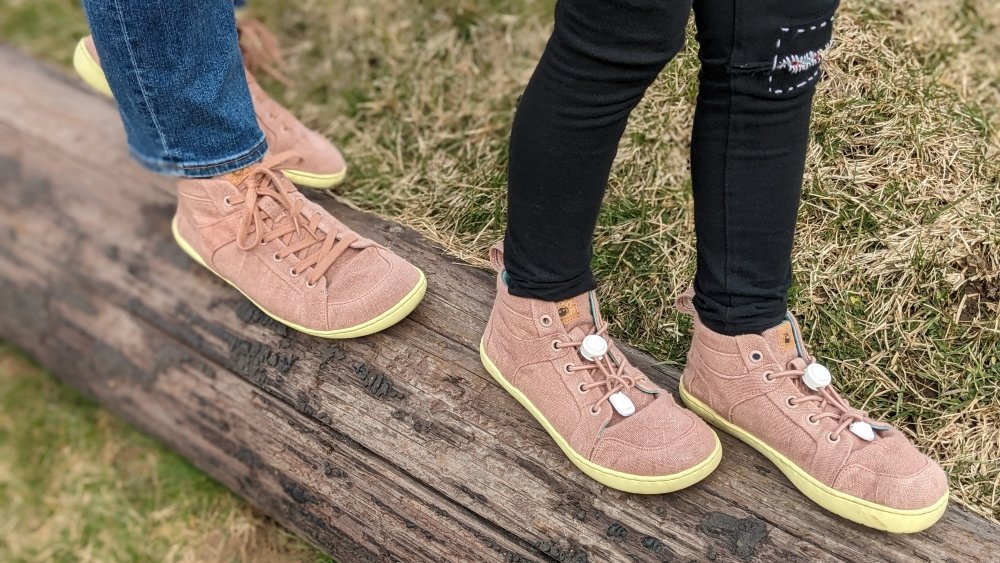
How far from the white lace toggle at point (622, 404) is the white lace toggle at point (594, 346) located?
0.08m

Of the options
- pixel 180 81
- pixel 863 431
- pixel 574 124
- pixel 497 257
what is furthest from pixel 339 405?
pixel 863 431

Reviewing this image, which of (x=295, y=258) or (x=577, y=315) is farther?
(x=295, y=258)

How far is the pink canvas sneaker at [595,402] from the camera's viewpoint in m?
1.64

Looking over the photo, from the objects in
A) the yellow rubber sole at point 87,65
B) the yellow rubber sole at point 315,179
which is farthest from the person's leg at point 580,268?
the yellow rubber sole at point 87,65

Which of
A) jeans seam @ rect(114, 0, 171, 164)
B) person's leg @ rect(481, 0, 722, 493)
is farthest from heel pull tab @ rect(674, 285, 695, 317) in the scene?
jeans seam @ rect(114, 0, 171, 164)

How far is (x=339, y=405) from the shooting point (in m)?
1.91

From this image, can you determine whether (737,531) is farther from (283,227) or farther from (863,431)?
(283,227)

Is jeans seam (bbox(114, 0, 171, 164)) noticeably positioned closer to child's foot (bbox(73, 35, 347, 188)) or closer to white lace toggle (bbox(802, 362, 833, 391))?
child's foot (bbox(73, 35, 347, 188))

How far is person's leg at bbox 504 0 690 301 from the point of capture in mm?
1372

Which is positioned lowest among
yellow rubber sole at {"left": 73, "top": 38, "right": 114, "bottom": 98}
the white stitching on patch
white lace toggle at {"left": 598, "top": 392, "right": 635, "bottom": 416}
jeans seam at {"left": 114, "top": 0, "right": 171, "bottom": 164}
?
white lace toggle at {"left": 598, "top": 392, "right": 635, "bottom": 416}

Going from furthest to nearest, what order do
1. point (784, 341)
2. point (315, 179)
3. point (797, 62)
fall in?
point (315, 179) → point (784, 341) → point (797, 62)

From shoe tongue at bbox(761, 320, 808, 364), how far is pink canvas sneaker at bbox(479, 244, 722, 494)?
20 centimetres

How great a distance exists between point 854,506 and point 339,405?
1.05 meters

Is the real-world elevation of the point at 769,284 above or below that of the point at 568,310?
above
